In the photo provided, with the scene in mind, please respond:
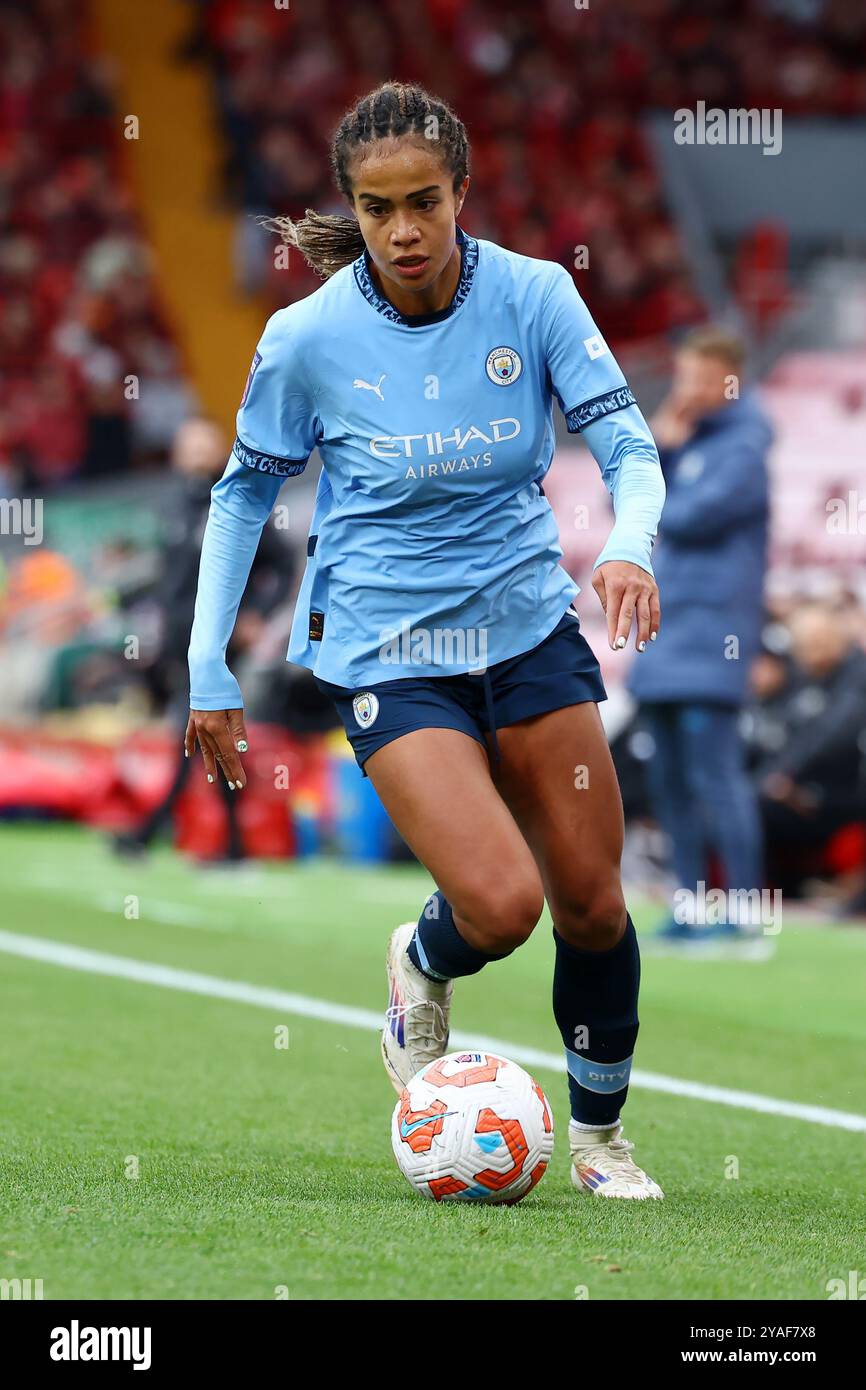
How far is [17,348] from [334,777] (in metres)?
11.9

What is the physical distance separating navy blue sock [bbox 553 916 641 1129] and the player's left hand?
0.77 meters

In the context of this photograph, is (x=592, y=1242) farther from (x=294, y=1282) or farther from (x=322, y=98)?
(x=322, y=98)

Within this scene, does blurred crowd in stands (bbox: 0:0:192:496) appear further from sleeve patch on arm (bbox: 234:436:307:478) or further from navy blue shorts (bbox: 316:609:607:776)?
navy blue shorts (bbox: 316:609:607:776)

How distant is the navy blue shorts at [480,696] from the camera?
447 cm

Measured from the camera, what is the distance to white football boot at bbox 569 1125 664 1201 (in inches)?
177

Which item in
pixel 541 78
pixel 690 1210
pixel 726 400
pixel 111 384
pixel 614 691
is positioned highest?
pixel 541 78

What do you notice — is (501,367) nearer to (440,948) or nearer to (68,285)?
(440,948)

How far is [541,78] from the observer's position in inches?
1056

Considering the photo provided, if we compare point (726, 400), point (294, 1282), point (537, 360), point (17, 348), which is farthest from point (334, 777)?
point (17, 348)

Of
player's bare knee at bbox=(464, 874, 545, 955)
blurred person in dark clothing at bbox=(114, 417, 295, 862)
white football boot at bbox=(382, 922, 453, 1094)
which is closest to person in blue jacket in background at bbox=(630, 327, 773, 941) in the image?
blurred person in dark clothing at bbox=(114, 417, 295, 862)

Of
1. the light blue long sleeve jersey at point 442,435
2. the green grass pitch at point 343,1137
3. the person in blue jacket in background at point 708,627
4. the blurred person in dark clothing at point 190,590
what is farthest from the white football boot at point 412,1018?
the blurred person in dark clothing at point 190,590

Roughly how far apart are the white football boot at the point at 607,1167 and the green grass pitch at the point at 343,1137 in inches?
2.1

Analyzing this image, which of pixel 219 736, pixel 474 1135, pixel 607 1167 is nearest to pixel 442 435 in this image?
pixel 219 736

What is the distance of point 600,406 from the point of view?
4453 millimetres
